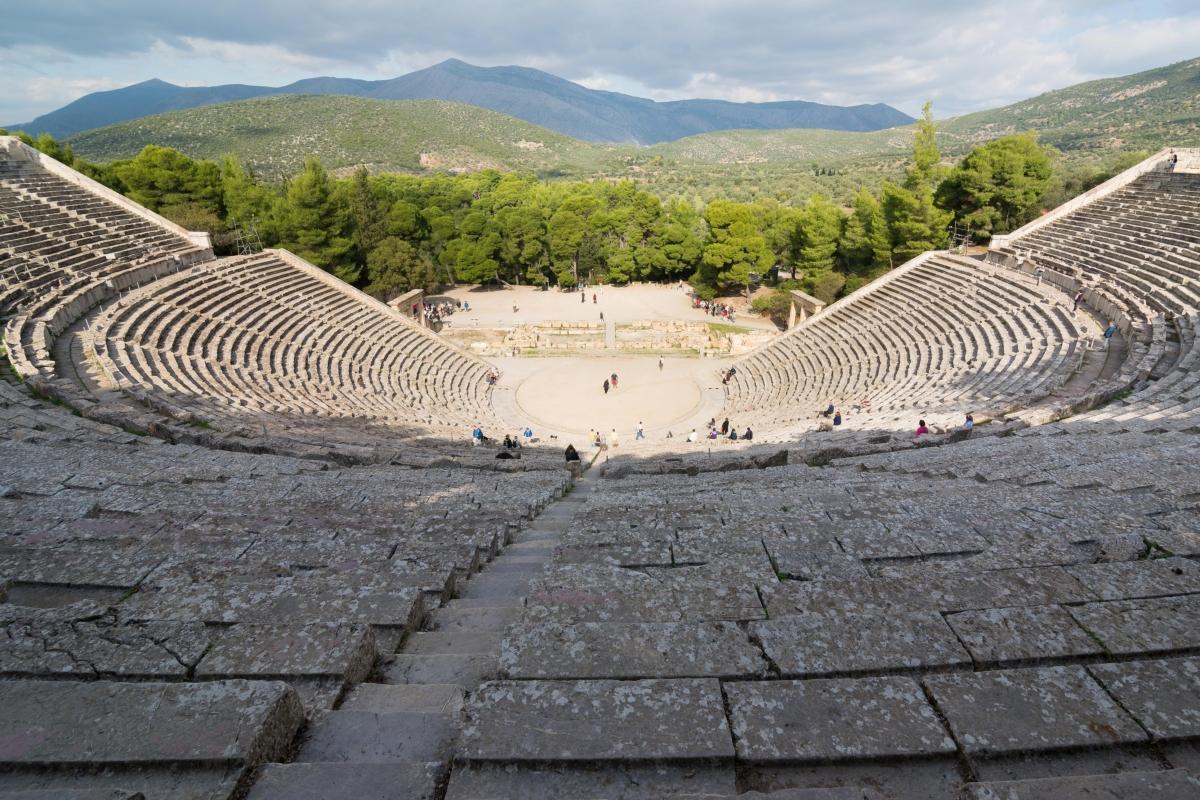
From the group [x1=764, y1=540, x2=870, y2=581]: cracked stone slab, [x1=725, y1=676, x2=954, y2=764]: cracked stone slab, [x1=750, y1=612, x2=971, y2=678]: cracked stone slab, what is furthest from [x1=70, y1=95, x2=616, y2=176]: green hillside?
[x1=725, y1=676, x2=954, y2=764]: cracked stone slab

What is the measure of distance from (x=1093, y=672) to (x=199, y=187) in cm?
3879

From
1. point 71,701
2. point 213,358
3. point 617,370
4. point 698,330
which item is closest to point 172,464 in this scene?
point 71,701

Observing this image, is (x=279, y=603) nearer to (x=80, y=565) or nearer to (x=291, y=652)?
(x=291, y=652)

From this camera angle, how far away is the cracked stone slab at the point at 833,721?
1994mm

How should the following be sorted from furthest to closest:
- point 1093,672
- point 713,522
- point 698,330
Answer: point 698,330
point 713,522
point 1093,672

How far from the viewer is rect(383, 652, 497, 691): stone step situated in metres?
2.80

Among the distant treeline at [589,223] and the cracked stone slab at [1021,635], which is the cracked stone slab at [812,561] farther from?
the distant treeline at [589,223]

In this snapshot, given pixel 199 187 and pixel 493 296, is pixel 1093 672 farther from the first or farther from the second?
pixel 493 296

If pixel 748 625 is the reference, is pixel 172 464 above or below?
below

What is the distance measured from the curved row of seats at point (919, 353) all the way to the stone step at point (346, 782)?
13892 mm

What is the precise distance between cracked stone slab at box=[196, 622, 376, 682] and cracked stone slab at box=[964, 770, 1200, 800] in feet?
7.76

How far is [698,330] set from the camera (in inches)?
1209

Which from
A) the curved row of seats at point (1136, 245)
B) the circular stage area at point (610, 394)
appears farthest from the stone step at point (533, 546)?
the curved row of seats at point (1136, 245)

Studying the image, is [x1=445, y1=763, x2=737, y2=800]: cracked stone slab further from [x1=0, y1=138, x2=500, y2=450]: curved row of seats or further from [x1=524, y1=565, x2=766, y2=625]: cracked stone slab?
[x1=0, y1=138, x2=500, y2=450]: curved row of seats
